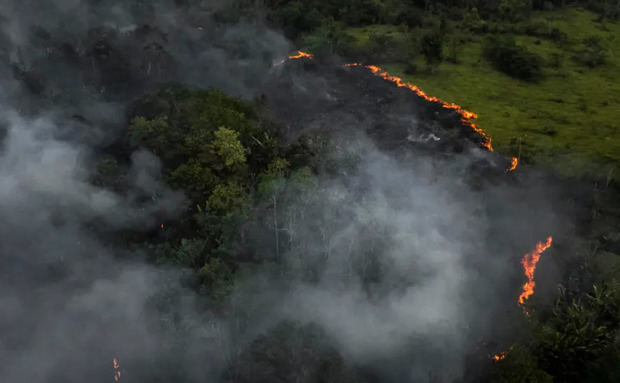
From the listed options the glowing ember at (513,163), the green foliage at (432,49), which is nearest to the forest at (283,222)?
the glowing ember at (513,163)

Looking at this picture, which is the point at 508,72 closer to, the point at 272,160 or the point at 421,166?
the point at 421,166

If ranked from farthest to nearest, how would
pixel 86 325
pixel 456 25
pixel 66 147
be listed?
1. pixel 456 25
2. pixel 66 147
3. pixel 86 325

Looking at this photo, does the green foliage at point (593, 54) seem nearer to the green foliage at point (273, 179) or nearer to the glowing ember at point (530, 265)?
the glowing ember at point (530, 265)

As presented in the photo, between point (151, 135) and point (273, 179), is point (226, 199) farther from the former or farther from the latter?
point (151, 135)

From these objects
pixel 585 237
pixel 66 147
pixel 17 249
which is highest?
pixel 66 147

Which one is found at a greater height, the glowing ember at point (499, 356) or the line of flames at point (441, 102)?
the line of flames at point (441, 102)

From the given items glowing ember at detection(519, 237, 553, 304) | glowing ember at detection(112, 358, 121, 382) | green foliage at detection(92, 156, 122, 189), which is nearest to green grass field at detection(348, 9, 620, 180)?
glowing ember at detection(519, 237, 553, 304)

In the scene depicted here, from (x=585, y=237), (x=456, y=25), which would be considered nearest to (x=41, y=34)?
(x=585, y=237)

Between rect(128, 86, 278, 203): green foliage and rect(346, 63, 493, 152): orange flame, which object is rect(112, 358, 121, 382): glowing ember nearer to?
rect(128, 86, 278, 203): green foliage
